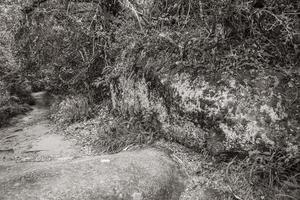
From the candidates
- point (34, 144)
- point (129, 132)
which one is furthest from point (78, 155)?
point (34, 144)

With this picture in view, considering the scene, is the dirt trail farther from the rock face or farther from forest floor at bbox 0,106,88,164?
the rock face

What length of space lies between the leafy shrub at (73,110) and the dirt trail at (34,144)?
0.40 meters

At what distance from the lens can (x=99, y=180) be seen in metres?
3.74

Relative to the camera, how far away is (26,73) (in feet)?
32.1

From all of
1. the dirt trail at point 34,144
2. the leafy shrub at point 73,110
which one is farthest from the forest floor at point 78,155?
the leafy shrub at point 73,110

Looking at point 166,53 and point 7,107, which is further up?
point 166,53

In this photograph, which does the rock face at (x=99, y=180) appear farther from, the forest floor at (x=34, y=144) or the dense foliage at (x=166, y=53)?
the forest floor at (x=34, y=144)

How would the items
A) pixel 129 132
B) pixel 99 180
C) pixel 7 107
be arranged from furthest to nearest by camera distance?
pixel 7 107, pixel 129 132, pixel 99 180

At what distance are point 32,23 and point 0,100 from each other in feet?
11.8

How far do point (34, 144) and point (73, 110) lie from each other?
1481 mm

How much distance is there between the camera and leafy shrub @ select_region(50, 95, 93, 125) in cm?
766

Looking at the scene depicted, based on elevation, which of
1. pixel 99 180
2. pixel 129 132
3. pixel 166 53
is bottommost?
pixel 129 132

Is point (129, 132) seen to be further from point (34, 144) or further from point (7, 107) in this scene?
point (7, 107)

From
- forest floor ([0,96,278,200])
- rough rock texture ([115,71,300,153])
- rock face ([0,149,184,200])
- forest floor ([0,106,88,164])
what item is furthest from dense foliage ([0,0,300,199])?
rock face ([0,149,184,200])
